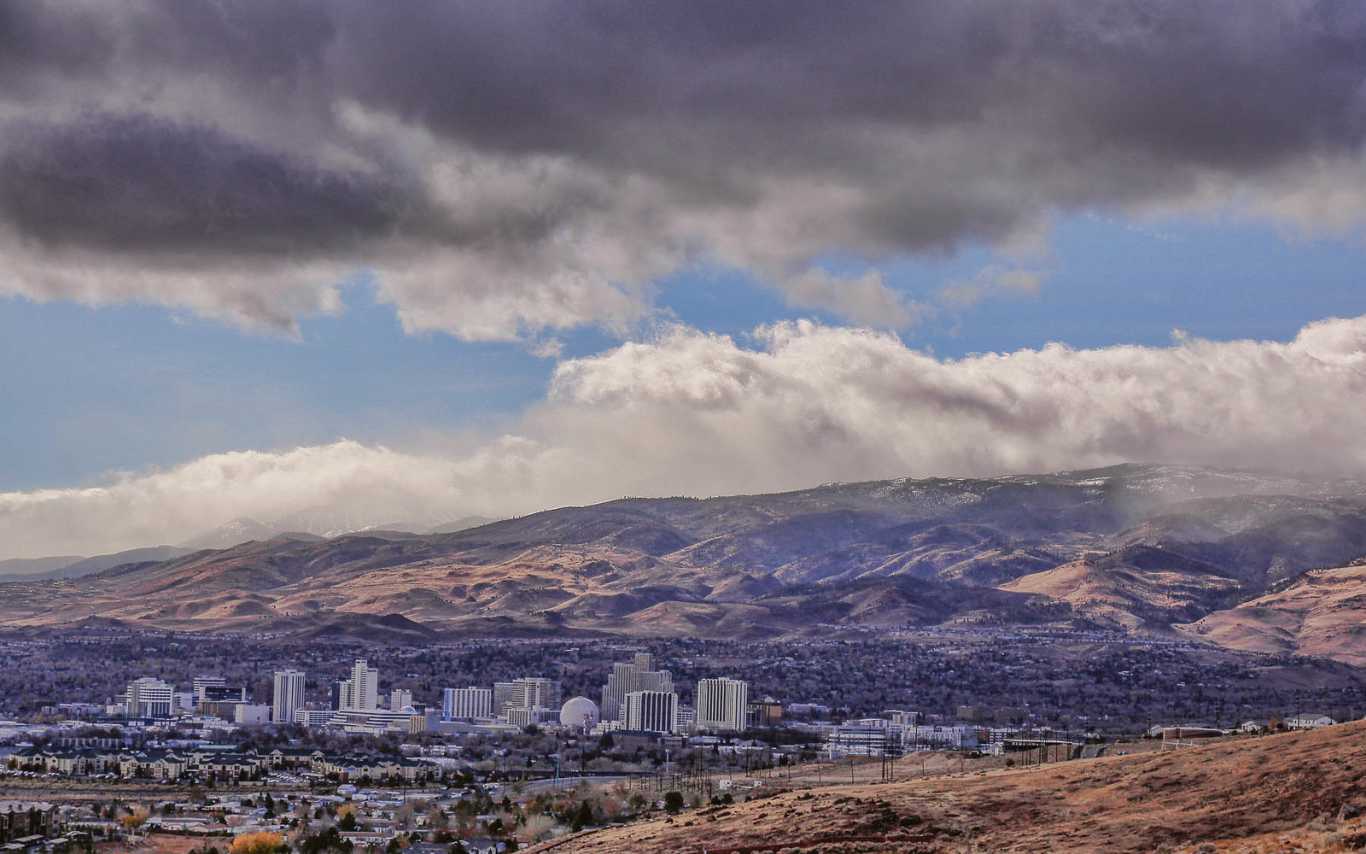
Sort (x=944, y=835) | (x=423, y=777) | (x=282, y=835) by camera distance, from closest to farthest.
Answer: (x=944, y=835) → (x=282, y=835) → (x=423, y=777)

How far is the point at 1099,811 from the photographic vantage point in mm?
71812

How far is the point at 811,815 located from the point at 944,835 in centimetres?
820

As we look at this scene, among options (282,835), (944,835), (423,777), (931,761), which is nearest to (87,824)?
(282,835)

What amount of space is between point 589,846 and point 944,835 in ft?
68.7

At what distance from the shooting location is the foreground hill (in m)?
64.5

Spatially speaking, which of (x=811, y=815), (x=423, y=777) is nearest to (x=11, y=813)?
(x=423, y=777)

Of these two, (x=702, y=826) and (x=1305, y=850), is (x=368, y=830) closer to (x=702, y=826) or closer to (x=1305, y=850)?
(x=702, y=826)

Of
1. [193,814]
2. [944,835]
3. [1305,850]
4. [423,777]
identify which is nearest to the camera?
[1305,850]

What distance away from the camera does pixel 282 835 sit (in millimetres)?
122250

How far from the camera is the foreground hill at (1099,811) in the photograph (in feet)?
212

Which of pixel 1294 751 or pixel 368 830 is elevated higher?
pixel 1294 751

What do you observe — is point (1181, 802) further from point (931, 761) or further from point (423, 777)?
point (423, 777)

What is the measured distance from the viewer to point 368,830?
130 metres

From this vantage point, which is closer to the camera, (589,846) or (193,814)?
(589,846)
